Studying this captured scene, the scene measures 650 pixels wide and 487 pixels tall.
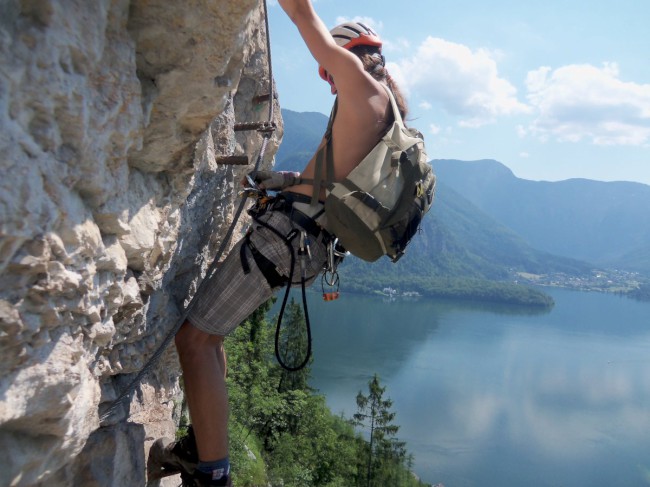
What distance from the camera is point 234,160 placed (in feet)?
10.3

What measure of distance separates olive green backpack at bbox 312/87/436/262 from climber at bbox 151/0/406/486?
88mm

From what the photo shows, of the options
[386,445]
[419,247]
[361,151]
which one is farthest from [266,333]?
[419,247]

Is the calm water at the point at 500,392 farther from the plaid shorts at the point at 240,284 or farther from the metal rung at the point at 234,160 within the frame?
the plaid shorts at the point at 240,284

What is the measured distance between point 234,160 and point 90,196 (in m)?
1.42

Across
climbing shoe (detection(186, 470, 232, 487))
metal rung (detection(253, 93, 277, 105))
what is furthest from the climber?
metal rung (detection(253, 93, 277, 105))

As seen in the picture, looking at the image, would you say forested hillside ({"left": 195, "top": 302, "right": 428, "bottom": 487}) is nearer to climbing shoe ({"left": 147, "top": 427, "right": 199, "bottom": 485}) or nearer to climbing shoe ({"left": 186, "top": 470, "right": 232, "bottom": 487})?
climbing shoe ({"left": 147, "top": 427, "right": 199, "bottom": 485})

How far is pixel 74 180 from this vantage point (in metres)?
1.62

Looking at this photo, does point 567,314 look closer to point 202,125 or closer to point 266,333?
point 266,333

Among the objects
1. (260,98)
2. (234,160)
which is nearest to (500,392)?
(260,98)

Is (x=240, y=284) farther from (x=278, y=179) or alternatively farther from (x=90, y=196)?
(x=90, y=196)

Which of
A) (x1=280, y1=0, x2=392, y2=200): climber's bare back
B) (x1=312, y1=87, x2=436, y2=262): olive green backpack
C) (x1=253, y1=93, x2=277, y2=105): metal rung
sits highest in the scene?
(x1=253, y1=93, x2=277, y2=105): metal rung

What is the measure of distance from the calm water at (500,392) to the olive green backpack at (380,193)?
1199 inches

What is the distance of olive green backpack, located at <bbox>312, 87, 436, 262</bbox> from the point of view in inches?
96.7

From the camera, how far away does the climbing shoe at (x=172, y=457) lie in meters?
2.57
